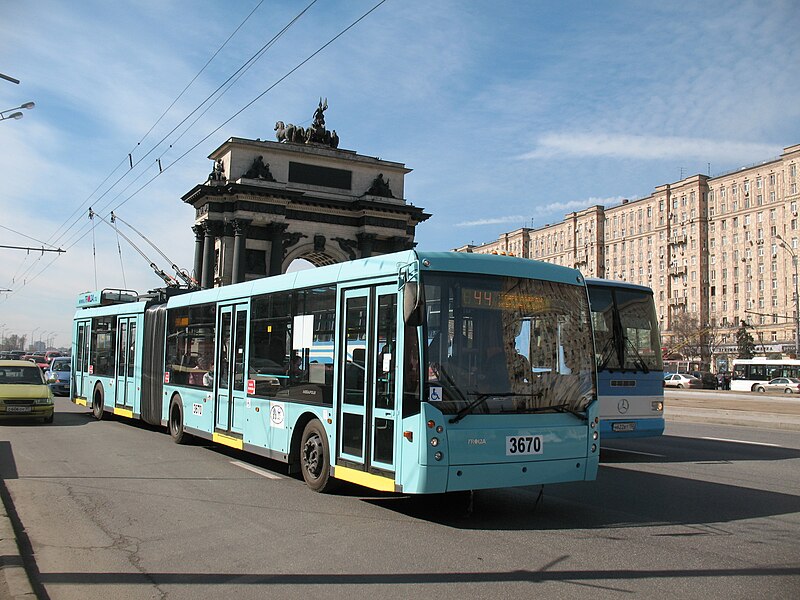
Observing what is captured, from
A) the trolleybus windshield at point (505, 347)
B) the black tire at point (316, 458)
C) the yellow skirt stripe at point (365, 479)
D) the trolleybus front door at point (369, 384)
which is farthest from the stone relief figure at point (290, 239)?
the trolleybus windshield at point (505, 347)

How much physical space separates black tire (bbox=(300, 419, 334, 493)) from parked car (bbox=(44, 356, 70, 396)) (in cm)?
2510

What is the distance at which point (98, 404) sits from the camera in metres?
19.8

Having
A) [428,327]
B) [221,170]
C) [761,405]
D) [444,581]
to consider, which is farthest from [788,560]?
[221,170]

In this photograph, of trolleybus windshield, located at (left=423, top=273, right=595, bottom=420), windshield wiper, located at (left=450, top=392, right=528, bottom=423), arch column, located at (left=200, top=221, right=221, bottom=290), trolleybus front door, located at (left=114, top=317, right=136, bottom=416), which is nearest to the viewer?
windshield wiper, located at (left=450, top=392, right=528, bottom=423)

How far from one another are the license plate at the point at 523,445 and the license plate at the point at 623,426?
5.23 m

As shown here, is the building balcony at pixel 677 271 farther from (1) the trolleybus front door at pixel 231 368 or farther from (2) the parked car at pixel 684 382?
(1) the trolleybus front door at pixel 231 368

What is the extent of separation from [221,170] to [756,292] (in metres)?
70.9

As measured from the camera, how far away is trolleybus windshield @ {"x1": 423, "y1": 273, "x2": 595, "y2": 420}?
7379 millimetres

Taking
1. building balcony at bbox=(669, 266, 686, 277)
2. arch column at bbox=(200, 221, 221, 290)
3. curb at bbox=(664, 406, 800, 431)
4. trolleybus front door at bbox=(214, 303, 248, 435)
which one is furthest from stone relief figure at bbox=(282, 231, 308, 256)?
building balcony at bbox=(669, 266, 686, 277)

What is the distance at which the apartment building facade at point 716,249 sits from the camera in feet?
294

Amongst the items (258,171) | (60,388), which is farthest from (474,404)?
(258,171)

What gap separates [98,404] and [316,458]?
1277 cm

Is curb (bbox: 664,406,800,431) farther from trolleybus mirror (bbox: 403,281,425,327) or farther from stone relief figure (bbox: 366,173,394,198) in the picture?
stone relief figure (bbox: 366,173,394,198)

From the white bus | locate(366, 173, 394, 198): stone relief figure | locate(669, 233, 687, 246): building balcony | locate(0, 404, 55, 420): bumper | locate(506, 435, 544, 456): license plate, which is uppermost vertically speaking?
locate(669, 233, 687, 246): building balcony
